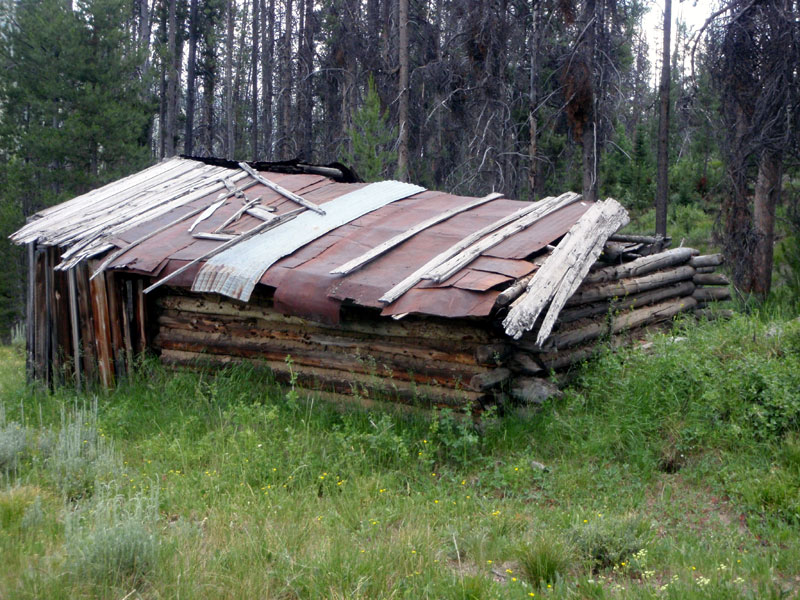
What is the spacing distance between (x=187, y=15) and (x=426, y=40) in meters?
14.6

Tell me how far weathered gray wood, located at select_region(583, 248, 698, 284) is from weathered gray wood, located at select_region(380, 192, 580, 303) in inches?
40.1

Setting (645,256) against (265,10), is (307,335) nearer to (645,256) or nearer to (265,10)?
(645,256)

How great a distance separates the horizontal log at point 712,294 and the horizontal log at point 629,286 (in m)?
0.42

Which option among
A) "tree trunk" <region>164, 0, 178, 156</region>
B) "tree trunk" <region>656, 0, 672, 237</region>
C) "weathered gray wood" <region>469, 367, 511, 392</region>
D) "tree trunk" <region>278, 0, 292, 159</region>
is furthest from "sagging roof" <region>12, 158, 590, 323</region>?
"tree trunk" <region>164, 0, 178, 156</region>

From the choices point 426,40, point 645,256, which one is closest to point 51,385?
point 645,256

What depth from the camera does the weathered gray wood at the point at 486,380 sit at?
6.09 m

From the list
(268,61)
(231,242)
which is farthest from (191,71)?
(231,242)

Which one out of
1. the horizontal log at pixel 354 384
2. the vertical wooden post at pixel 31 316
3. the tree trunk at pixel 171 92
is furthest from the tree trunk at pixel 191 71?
the horizontal log at pixel 354 384

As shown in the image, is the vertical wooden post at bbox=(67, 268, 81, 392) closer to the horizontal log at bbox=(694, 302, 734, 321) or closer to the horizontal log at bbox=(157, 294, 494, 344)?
the horizontal log at bbox=(157, 294, 494, 344)

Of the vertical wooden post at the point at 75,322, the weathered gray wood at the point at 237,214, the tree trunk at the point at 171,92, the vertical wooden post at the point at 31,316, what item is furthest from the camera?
the tree trunk at the point at 171,92

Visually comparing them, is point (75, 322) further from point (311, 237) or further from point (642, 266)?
point (642, 266)

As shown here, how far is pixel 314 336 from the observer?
7.25 meters

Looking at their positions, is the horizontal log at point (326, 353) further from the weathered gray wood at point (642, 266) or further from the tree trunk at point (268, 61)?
the tree trunk at point (268, 61)

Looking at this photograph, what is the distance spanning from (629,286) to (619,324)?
1.69 ft
